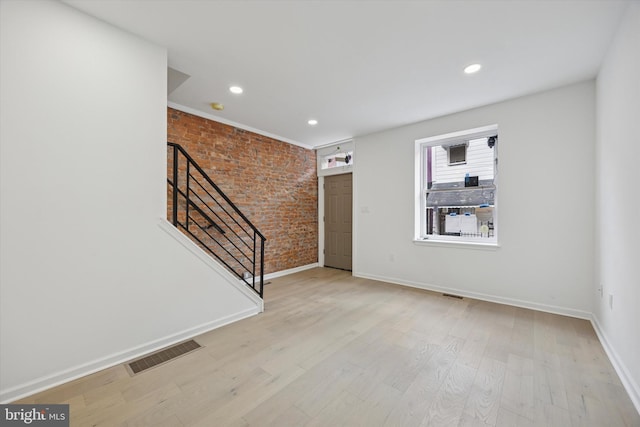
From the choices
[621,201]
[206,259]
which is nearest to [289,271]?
[206,259]

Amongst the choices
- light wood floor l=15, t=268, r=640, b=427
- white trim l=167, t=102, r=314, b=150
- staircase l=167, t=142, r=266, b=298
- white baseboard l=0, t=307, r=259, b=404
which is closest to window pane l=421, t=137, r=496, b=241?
light wood floor l=15, t=268, r=640, b=427

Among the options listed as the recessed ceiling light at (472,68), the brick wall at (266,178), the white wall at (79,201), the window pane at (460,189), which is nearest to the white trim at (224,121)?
the brick wall at (266,178)

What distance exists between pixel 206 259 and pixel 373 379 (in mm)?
1867

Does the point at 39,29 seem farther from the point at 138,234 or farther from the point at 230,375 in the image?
the point at 230,375

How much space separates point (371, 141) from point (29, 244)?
4.45 meters

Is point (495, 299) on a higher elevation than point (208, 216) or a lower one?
lower

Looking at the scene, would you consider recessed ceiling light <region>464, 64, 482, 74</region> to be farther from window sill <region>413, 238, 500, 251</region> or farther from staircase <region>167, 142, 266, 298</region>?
staircase <region>167, 142, 266, 298</region>

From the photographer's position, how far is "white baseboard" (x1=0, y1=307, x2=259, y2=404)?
167cm

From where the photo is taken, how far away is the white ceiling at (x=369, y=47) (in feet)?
6.11

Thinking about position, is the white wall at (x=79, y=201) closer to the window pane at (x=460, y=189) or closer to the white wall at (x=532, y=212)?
the white wall at (x=532, y=212)

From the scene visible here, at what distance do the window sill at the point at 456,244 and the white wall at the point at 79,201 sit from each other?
339 cm

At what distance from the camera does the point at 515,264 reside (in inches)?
130

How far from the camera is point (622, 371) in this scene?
187cm

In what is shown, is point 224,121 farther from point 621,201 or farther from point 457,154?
point 621,201
